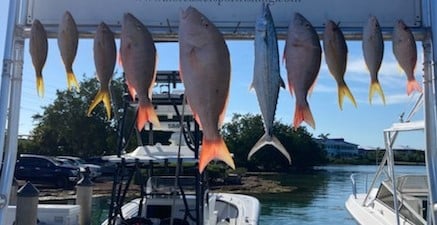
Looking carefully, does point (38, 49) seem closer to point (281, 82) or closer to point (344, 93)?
point (281, 82)

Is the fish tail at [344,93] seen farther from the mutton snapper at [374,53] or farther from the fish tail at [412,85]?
the fish tail at [412,85]

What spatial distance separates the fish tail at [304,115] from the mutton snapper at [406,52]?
1.98 feet

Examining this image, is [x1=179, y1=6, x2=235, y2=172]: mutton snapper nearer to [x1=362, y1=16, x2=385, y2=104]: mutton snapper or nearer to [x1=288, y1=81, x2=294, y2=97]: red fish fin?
[x1=288, y1=81, x2=294, y2=97]: red fish fin

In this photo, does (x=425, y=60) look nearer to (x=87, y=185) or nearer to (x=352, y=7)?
(x=352, y=7)

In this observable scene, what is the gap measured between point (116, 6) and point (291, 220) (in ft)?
49.5

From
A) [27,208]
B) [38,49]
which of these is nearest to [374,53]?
[38,49]

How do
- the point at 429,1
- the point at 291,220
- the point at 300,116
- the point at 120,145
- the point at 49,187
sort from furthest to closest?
the point at 49,187, the point at 291,220, the point at 120,145, the point at 429,1, the point at 300,116

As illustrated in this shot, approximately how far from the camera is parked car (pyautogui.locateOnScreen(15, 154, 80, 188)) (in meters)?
21.3

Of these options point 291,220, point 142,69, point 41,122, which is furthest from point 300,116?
point 41,122

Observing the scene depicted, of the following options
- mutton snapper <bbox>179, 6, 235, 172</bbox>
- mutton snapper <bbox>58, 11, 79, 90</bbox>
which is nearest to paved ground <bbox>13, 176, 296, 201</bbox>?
mutton snapper <bbox>58, 11, 79, 90</bbox>

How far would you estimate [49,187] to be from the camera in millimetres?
21562

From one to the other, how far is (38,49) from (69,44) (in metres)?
0.19

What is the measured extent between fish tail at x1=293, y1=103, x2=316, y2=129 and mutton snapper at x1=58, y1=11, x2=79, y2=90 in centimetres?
109

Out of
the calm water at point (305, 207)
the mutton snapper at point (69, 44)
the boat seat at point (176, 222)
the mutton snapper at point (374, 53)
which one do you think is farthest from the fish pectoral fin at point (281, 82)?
the calm water at point (305, 207)
